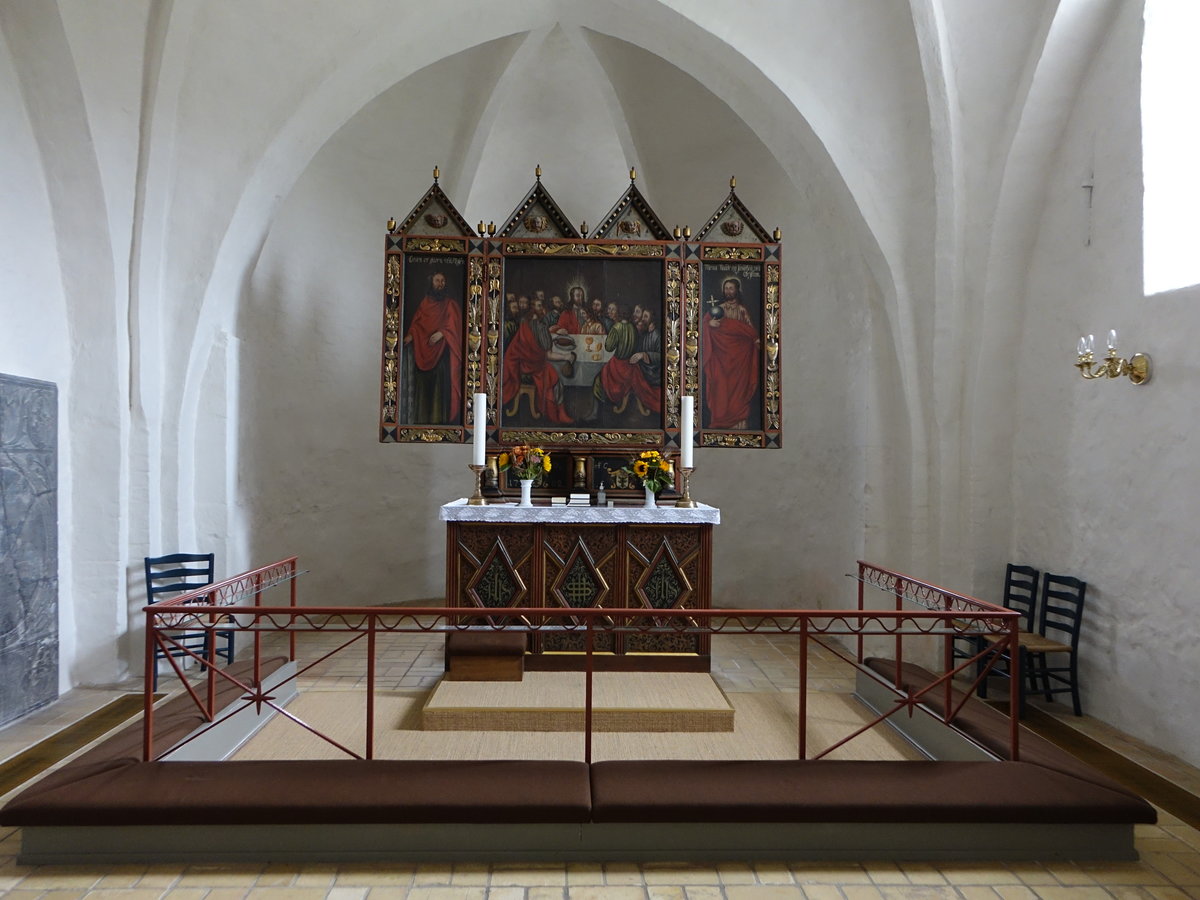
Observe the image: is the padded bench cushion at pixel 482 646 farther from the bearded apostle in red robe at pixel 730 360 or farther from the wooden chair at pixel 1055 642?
the wooden chair at pixel 1055 642

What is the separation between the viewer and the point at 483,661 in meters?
6.44

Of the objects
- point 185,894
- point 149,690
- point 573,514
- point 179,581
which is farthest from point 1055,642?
point 179,581

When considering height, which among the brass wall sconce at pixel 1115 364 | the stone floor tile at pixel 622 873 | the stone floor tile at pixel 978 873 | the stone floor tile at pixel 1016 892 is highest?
the brass wall sconce at pixel 1115 364

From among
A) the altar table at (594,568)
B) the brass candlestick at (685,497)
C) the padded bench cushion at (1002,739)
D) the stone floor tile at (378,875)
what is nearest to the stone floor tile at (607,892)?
the stone floor tile at (378,875)

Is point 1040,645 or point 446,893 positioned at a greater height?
point 1040,645

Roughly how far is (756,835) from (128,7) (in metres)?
7.54

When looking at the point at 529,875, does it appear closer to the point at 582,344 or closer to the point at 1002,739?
the point at 1002,739

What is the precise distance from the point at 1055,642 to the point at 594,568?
3.73m

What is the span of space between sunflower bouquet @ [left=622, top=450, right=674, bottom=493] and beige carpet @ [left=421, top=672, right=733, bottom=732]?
2.01 meters

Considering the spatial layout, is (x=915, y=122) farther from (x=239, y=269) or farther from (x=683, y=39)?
(x=239, y=269)

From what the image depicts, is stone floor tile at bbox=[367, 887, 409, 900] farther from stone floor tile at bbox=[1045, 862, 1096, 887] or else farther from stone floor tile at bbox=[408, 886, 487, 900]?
stone floor tile at bbox=[1045, 862, 1096, 887]

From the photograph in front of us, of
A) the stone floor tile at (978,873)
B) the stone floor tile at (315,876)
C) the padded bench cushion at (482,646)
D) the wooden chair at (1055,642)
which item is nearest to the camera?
the stone floor tile at (315,876)

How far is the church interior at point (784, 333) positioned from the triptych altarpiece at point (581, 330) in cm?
137

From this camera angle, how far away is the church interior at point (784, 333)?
5.57 m
